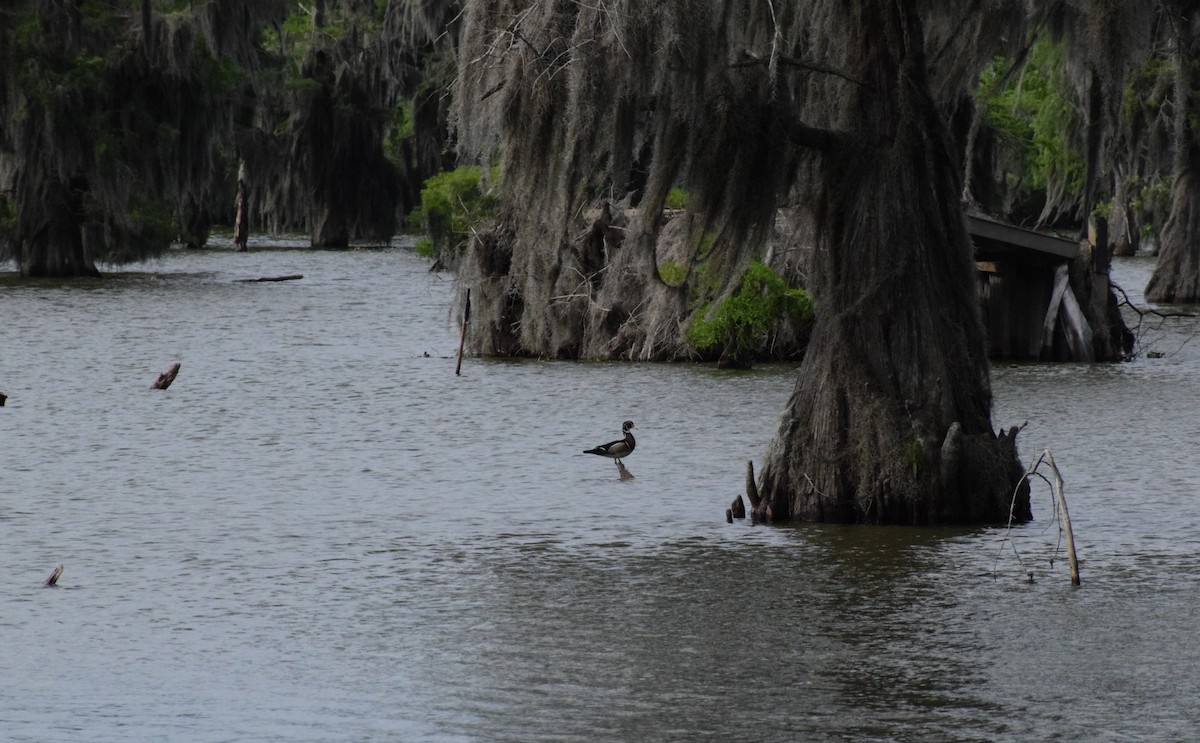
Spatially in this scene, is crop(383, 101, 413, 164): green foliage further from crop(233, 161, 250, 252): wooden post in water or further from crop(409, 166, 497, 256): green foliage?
crop(409, 166, 497, 256): green foliage

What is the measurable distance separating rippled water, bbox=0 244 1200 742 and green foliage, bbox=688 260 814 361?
2.03 meters

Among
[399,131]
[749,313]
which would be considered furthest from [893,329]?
[399,131]

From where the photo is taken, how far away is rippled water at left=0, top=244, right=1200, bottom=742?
890 centimetres

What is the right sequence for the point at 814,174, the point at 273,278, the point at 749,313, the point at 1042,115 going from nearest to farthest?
the point at 814,174 → the point at 749,313 → the point at 1042,115 → the point at 273,278

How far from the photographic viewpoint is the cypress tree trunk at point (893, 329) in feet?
43.2

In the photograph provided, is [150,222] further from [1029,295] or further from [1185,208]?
[1029,295]

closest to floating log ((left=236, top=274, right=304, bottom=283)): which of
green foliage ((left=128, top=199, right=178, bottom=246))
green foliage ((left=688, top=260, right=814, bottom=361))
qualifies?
green foliage ((left=128, top=199, right=178, bottom=246))

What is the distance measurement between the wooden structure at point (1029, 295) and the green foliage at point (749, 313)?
2.59 meters

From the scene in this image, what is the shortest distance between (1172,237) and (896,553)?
2524 cm

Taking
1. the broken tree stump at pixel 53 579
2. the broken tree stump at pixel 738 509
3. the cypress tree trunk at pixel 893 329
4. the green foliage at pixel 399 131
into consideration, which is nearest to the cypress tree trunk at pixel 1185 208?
the cypress tree trunk at pixel 893 329

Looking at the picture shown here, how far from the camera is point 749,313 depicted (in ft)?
81.9

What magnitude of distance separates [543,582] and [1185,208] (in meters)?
25.4

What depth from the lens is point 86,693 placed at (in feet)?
30.2

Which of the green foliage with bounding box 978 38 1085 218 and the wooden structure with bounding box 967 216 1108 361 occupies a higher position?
the green foliage with bounding box 978 38 1085 218
